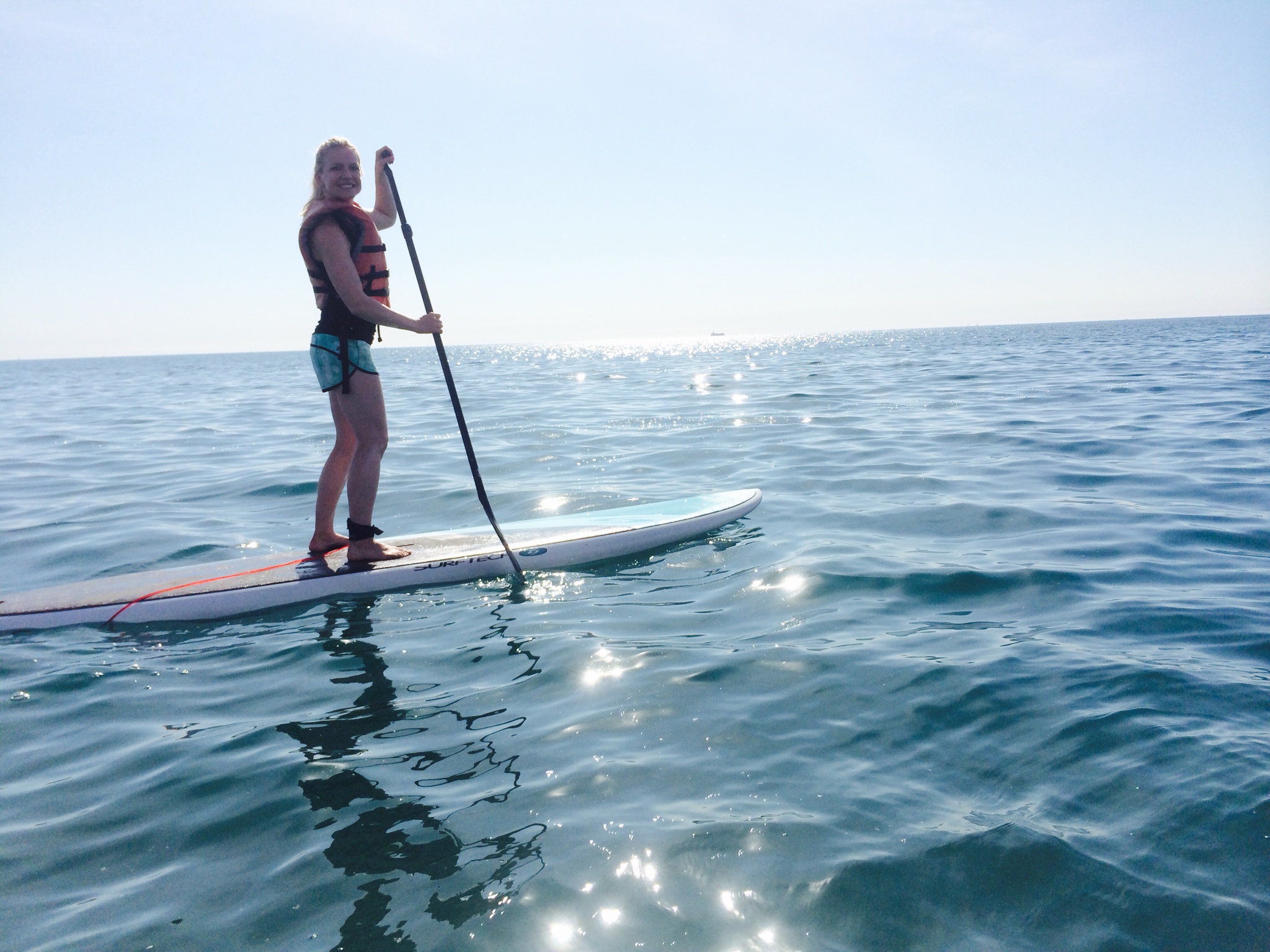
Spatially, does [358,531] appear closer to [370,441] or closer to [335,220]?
[370,441]

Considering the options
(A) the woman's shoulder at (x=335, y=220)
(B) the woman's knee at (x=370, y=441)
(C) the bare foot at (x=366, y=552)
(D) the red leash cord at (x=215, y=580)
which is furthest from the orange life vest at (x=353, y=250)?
(D) the red leash cord at (x=215, y=580)

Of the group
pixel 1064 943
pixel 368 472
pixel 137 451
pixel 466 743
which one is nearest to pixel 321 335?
pixel 368 472

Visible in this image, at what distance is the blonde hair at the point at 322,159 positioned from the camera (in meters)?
4.07

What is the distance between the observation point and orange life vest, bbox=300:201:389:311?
159 inches

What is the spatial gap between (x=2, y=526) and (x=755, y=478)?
20.6 feet

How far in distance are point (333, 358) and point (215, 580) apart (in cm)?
143

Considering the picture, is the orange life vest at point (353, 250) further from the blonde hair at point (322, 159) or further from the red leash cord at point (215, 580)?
the red leash cord at point (215, 580)

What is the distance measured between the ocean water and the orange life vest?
1.69 m

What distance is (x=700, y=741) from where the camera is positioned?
2.76 m

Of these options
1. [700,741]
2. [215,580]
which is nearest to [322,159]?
[215,580]

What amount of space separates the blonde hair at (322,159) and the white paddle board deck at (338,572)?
6.43 feet

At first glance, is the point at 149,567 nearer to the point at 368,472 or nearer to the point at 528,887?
the point at 368,472

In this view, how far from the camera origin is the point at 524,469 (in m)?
8.16

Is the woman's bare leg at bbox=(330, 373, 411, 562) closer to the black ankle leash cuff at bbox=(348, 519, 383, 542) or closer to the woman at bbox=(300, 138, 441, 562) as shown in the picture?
the woman at bbox=(300, 138, 441, 562)
